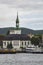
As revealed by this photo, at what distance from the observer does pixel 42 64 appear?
52.1 m

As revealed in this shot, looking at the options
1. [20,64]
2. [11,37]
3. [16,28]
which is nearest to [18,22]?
[16,28]

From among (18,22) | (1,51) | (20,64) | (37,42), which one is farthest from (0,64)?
(18,22)

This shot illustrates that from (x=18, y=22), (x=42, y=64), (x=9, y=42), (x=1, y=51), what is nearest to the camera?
(x=42, y=64)

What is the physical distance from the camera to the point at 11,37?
14488 centimetres

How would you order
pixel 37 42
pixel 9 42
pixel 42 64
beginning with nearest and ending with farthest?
pixel 42 64, pixel 37 42, pixel 9 42

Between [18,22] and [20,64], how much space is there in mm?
115020

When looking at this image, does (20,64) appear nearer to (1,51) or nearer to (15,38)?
(1,51)

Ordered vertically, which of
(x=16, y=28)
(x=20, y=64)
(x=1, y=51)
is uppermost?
(x=20, y=64)

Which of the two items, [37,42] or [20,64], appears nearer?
[20,64]

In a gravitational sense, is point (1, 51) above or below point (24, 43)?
above

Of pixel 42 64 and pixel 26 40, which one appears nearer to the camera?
pixel 42 64

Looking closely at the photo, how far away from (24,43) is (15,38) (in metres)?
2.98

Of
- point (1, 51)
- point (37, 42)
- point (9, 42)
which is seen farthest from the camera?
point (9, 42)

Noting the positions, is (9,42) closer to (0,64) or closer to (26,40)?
(26,40)
